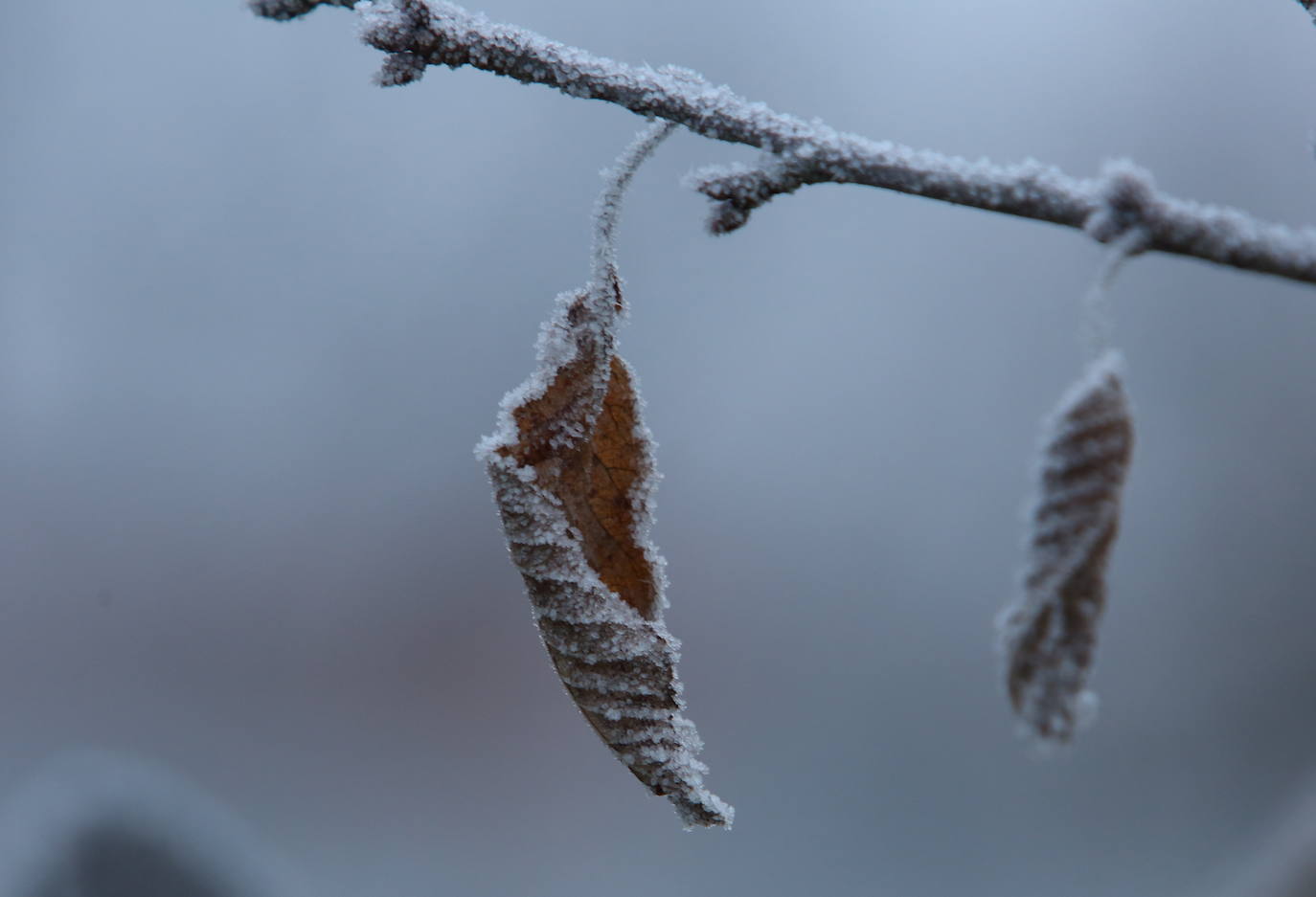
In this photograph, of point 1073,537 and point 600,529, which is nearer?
point 1073,537

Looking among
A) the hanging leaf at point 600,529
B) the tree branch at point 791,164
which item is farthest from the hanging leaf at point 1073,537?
the hanging leaf at point 600,529

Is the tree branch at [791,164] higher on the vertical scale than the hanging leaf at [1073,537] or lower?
higher

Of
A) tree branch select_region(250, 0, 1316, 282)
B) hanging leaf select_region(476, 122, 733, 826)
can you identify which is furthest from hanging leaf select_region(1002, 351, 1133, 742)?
hanging leaf select_region(476, 122, 733, 826)

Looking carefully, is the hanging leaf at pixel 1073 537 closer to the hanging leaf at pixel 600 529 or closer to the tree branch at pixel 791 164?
the tree branch at pixel 791 164

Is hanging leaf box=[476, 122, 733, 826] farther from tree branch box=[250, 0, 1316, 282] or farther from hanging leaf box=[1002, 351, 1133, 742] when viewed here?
hanging leaf box=[1002, 351, 1133, 742]

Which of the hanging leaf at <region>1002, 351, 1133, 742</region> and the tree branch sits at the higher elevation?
the tree branch

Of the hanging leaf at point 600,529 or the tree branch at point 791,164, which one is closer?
the tree branch at point 791,164
